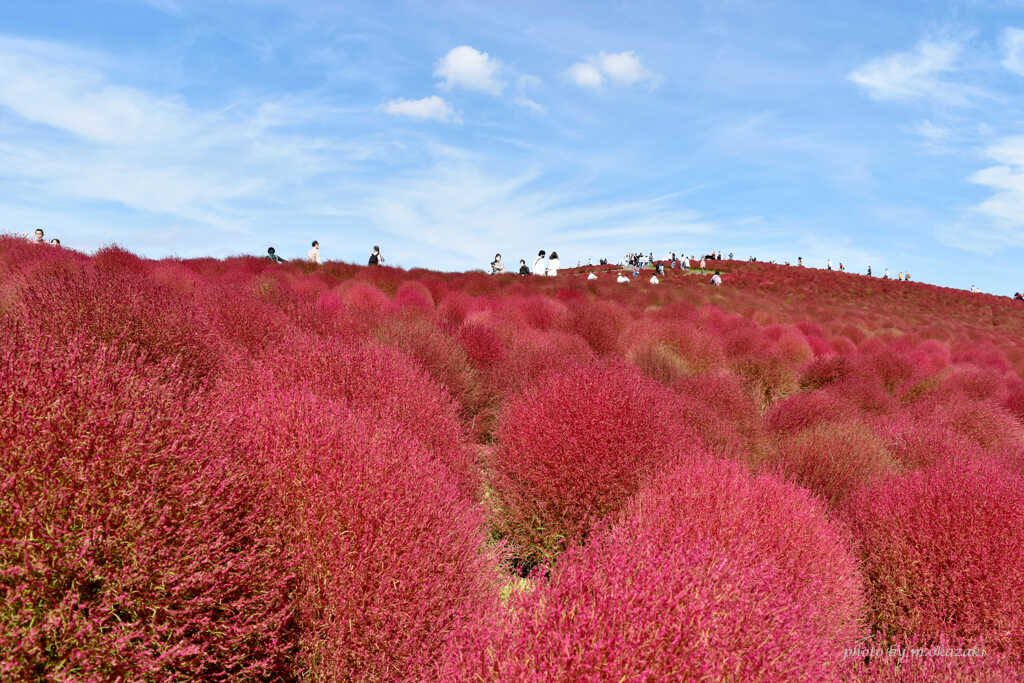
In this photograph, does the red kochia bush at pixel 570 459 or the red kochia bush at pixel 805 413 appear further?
the red kochia bush at pixel 805 413

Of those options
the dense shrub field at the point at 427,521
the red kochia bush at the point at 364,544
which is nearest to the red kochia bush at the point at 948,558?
the dense shrub field at the point at 427,521

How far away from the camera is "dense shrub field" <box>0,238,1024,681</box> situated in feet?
5.68

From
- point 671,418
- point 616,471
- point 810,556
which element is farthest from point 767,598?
point 671,418

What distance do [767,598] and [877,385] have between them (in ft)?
27.2

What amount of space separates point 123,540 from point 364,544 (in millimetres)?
837

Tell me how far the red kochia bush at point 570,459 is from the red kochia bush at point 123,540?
2.14m

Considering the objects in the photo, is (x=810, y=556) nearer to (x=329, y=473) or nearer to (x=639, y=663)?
(x=639, y=663)

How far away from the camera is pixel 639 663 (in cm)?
170

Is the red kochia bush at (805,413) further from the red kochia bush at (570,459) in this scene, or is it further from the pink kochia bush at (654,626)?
the pink kochia bush at (654,626)

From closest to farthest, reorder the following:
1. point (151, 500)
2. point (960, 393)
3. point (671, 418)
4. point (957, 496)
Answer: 1. point (151, 500)
2. point (957, 496)
3. point (671, 418)
4. point (960, 393)

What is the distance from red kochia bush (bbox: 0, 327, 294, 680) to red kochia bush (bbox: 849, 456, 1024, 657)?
340cm

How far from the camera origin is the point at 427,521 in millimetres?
2525

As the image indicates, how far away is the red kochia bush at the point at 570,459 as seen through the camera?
4.01 metres

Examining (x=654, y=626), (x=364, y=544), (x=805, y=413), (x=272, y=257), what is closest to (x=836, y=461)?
(x=805, y=413)
